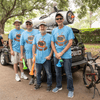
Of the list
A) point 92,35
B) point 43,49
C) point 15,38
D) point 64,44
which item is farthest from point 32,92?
point 92,35

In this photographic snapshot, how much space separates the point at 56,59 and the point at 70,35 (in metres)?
0.73

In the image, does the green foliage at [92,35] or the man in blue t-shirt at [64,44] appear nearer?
the man in blue t-shirt at [64,44]

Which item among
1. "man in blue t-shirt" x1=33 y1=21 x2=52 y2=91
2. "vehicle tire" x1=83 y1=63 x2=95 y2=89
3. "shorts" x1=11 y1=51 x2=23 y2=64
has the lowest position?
"vehicle tire" x1=83 y1=63 x2=95 y2=89

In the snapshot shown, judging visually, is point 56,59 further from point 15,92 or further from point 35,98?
point 15,92

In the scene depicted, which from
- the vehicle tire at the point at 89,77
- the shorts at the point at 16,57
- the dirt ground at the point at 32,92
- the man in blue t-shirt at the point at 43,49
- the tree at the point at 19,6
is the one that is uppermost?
the tree at the point at 19,6

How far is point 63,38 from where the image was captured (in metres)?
2.98

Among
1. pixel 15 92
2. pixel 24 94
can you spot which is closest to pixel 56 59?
pixel 24 94

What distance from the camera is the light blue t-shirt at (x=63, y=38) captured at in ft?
9.67

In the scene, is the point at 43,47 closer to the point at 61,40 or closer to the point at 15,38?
the point at 61,40

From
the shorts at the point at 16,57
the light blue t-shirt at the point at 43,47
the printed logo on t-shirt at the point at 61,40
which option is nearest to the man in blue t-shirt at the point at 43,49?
the light blue t-shirt at the point at 43,47

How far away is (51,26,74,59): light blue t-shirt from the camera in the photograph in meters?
2.95

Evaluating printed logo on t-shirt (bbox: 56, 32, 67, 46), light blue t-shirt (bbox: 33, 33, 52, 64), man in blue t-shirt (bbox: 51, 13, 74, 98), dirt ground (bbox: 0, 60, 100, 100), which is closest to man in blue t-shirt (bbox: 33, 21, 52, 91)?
light blue t-shirt (bbox: 33, 33, 52, 64)

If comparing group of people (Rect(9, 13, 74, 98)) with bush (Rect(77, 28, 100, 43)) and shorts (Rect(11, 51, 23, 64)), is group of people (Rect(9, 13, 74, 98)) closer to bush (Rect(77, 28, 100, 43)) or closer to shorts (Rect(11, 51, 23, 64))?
shorts (Rect(11, 51, 23, 64))

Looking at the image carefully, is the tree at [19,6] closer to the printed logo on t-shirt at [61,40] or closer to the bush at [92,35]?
the bush at [92,35]
